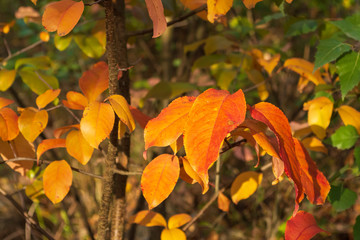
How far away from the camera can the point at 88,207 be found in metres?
2.19

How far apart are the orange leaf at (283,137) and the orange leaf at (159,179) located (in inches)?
7.5

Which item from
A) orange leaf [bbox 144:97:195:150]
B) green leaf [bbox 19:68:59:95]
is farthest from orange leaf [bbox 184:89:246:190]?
green leaf [bbox 19:68:59:95]

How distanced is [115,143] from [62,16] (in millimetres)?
294

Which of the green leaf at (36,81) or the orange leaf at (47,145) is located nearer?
the orange leaf at (47,145)

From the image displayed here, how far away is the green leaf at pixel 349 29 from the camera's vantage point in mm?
891

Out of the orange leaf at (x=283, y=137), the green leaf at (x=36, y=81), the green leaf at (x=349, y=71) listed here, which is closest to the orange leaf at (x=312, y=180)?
the orange leaf at (x=283, y=137)

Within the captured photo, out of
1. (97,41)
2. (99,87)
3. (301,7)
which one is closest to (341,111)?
(99,87)

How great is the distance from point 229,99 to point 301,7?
9.69ft

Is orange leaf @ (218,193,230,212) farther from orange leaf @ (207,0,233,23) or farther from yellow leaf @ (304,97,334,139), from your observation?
orange leaf @ (207,0,233,23)

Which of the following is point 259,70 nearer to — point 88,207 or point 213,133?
point 213,133

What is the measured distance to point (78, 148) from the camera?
0.81 meters

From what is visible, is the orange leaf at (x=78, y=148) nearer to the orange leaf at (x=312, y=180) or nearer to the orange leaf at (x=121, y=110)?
the orange leaf at (x=121, y=110)

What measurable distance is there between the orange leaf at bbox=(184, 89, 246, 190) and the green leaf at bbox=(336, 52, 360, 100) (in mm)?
390

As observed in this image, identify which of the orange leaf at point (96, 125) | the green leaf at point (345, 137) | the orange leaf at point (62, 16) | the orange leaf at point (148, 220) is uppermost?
the orange leaf at point (62, 16)
